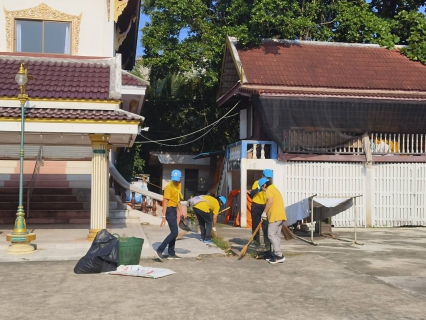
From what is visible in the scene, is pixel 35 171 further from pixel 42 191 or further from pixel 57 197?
pixel 57 197

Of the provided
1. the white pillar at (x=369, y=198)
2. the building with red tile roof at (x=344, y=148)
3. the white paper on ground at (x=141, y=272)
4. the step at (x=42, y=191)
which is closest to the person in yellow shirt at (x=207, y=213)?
the white paper on ground at (x=141, y=272)

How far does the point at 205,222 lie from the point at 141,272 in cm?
429

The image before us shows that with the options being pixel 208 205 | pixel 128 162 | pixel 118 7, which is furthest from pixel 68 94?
pixel 128 162

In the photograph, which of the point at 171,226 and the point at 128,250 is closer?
the point at 128,250

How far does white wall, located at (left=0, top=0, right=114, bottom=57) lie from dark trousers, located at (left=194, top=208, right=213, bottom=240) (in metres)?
6.32

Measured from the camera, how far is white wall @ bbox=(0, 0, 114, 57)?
53.6ft

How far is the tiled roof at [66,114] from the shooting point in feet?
39.0

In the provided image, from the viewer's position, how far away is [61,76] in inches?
548

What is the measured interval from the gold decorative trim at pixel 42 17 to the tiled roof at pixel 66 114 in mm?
4390

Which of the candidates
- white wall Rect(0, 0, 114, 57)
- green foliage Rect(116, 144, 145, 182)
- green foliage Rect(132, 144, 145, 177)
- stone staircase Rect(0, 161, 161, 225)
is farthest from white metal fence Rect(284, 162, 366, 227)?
green foliage Rect(132, 144, 145, 177)

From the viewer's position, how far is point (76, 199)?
1741 centimetres

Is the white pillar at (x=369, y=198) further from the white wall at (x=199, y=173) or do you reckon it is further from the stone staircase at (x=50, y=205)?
the white wall at (x=199, y=173)

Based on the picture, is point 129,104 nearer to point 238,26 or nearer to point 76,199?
point 76,199

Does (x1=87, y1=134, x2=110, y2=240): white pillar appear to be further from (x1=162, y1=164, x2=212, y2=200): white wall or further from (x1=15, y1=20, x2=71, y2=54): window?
(x1=162, y1=164, x2=212, y2=200): white wall
